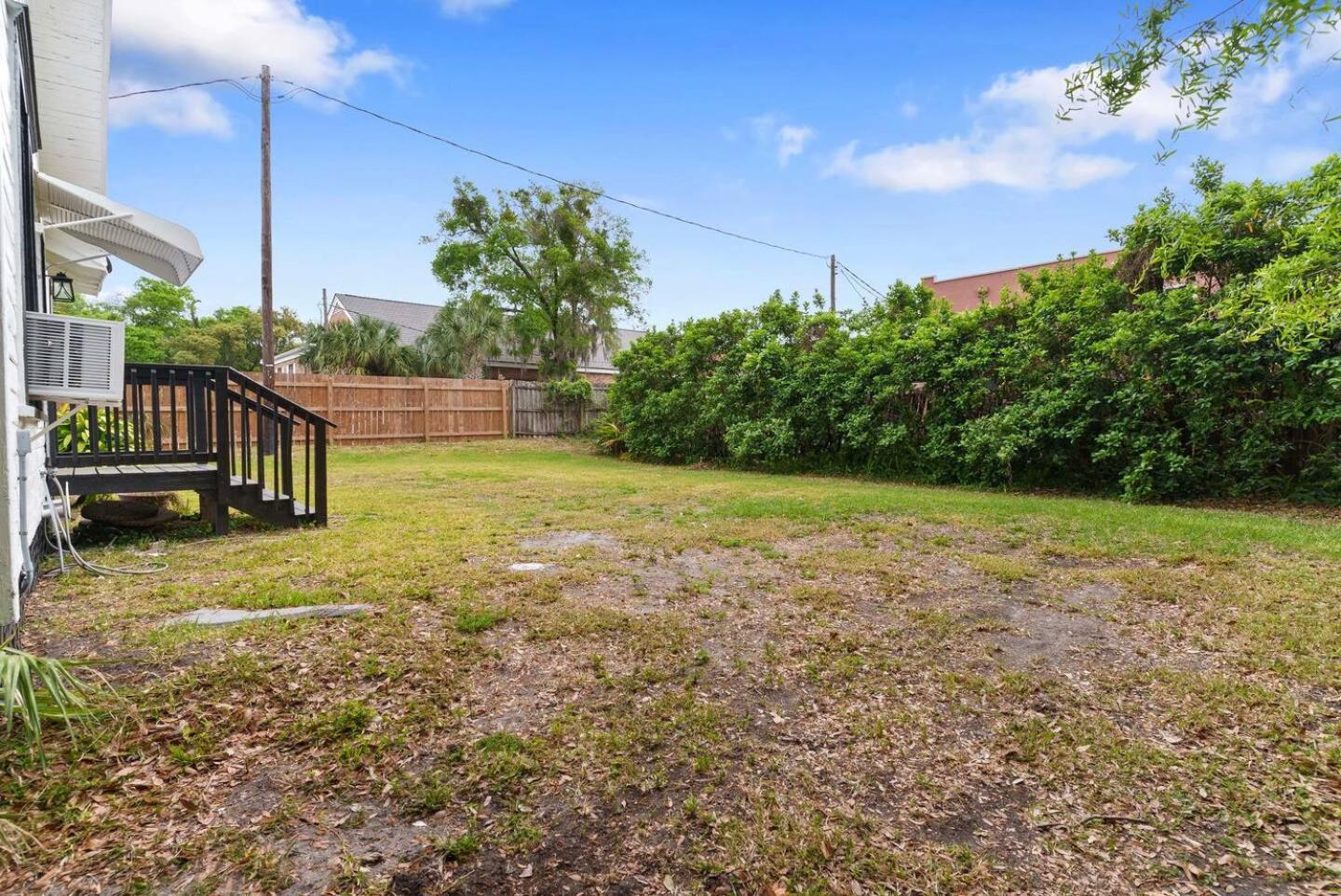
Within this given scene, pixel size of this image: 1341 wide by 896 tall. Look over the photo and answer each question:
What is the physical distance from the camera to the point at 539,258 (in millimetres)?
22547

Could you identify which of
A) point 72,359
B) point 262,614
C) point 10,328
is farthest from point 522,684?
point 72,359

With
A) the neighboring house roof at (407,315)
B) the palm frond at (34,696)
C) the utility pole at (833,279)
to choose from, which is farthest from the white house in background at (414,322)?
the palm frond at (34,696)

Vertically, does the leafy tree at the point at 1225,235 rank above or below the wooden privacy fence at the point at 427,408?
above

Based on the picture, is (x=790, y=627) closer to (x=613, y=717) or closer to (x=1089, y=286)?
(x=613, y=717)

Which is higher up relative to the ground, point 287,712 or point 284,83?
point 284,83

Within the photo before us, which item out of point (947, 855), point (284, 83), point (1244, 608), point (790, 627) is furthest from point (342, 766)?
point (284, 83)

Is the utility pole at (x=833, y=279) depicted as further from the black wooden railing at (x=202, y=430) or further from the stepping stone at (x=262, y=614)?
the stepping stone at (x=262, y=614)

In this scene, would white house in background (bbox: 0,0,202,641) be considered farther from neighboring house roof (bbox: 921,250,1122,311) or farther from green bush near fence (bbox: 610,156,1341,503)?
neighboring house roof (bbox: 921,250,1122,311)

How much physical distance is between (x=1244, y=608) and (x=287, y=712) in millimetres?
4348

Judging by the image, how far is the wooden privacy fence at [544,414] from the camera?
1749cm

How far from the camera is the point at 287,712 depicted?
2285mm

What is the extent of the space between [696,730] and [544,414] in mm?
16039

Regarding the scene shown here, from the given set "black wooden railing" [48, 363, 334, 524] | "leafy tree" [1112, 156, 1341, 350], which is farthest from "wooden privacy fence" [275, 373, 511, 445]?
"leafy tree" [1112, 156, 1341, 350]

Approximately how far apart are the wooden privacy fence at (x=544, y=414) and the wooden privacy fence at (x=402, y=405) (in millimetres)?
332
